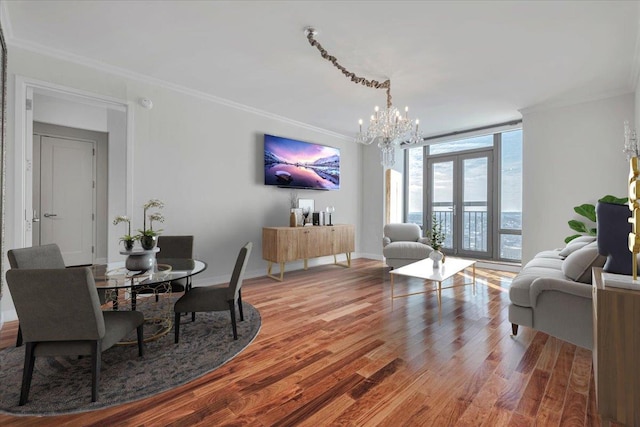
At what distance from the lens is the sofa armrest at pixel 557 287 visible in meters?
2.27

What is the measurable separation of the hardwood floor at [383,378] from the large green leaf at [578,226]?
1.83 meters

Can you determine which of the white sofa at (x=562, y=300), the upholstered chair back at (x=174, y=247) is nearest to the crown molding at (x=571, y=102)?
the white sofa at (x=562, y=300)

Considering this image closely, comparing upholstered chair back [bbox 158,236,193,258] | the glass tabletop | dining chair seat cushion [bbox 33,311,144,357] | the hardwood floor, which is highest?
upholstered chair back [bbox 158,236,193,258]

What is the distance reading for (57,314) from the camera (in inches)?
67.2

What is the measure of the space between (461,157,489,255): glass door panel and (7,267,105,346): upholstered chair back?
20.1 ft

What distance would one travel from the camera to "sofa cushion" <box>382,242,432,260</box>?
4.98m

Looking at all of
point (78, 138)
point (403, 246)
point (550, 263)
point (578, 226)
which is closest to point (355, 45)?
point (550, 263)

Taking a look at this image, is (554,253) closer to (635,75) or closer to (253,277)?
(635,75)

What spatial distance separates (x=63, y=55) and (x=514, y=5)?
4.21 metres

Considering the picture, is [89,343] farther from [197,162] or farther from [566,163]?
[566,163]

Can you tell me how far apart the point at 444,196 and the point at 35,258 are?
6344mm

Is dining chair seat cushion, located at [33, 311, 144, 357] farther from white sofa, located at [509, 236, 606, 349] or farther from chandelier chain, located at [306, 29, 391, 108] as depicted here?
white sofa, located at [509, 236, 606, 349]

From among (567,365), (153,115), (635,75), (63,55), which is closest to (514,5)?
(635,75)

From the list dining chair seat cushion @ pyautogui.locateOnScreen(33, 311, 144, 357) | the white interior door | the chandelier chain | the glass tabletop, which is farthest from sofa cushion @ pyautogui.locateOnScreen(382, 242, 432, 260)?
the white interior door
